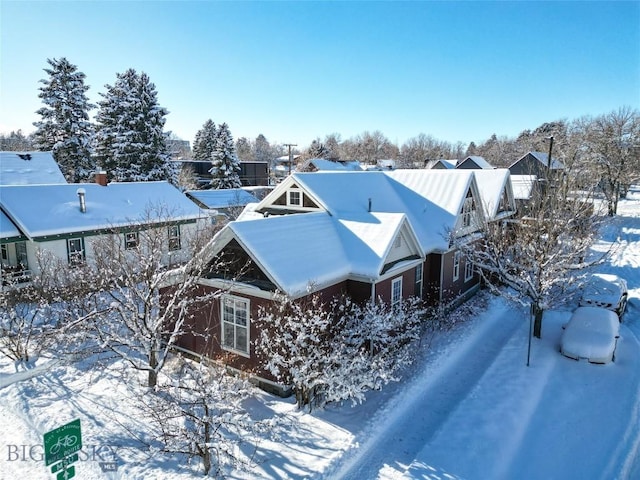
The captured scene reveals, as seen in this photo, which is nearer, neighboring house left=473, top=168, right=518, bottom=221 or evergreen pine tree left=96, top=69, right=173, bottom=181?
neighboring house left=473, top=168, right=518, bottom=221

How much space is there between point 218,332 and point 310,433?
14.7ft

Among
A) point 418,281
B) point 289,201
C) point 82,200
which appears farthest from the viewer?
point 82,200

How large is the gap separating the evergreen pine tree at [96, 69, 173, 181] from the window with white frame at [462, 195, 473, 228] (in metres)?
27.1

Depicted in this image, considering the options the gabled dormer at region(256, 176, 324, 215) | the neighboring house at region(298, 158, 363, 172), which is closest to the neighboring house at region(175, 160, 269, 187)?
the neighboring house at region(298, 158, 363, 172)

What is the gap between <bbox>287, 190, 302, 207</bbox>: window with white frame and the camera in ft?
61.7

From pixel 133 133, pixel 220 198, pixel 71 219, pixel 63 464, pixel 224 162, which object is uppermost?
pixel 133 133

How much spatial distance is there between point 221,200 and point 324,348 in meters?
26.0

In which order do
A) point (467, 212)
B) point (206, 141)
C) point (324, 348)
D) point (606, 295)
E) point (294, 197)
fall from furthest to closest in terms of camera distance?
point (206, 141) → point (467, 212) → point (294, 197) → point (606, 295) → point (324, 348)

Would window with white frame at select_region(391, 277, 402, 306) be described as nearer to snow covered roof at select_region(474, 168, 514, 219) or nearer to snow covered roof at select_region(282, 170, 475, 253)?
snow covered roof at select_region(282, 170, 475, 253)

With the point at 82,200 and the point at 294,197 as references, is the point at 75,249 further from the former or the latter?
the point at 294,197

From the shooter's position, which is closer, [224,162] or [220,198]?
[220,198]

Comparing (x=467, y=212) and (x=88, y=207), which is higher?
(x=467, y=212)

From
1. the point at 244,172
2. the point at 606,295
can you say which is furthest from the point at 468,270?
the point at 244,172

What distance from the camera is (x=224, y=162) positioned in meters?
48.8
